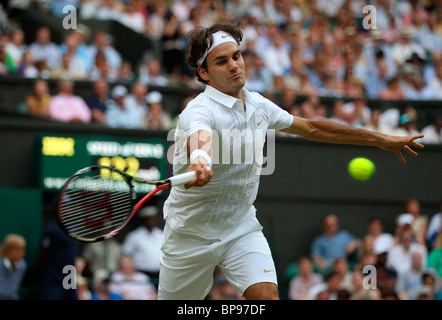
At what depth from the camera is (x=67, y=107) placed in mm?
11172

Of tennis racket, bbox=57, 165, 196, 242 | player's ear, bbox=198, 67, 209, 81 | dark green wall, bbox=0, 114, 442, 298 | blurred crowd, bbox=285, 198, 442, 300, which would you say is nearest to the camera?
tennis racket, bbox=57, 165, 196, 242

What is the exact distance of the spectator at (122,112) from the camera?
11.4 metres

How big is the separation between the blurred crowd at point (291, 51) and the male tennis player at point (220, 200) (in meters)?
6.37

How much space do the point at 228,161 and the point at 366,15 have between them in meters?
10.9

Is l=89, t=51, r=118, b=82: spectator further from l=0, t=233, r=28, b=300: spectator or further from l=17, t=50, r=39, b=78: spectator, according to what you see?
l=0, t=233, r=28, b=300: spectator

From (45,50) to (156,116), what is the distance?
6.50ft

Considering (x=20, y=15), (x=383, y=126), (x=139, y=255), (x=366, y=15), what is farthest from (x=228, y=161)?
(x=366, y=15)

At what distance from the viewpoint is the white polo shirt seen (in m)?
5.26

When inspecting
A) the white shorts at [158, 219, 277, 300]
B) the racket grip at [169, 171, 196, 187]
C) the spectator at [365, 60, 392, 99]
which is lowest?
the white shorts at [158, 219, 277, 300]

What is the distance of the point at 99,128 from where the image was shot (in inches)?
432

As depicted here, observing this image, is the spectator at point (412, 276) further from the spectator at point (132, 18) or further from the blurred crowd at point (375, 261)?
the spectator at point (132, 18)

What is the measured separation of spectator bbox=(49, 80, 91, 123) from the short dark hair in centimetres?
575

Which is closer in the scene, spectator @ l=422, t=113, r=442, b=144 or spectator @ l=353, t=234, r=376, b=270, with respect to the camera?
spectator @ l=353, t=234, r=376, b=270

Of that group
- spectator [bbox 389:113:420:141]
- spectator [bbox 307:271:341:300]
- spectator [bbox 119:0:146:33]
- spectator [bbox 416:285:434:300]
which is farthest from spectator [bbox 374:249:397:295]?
spectator [bbox 119:0:146:33]
